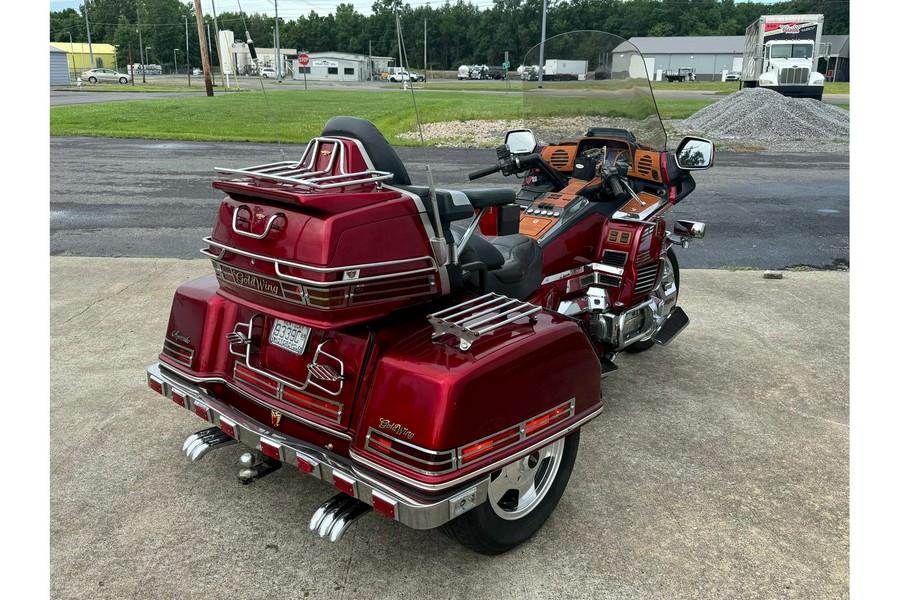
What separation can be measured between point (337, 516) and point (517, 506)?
84cm

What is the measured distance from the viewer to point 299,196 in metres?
2.43

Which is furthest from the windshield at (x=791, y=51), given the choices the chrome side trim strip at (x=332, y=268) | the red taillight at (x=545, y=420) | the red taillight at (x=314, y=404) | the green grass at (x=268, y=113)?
the red taillight at (x=314, y=404)

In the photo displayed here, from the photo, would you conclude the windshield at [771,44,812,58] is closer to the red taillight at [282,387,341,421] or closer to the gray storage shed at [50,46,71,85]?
the red taillight at [282,387,341,421]

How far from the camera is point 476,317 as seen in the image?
2742 mm

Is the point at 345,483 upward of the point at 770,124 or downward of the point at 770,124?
downward

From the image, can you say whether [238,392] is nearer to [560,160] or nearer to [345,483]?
[345,483]

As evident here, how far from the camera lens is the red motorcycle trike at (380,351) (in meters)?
2.46

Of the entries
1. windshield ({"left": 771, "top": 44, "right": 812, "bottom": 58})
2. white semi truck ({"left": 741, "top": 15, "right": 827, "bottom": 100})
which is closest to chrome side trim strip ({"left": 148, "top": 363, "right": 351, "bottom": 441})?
white semi truck ({"left": 741, "top": 15, "right": 827, "bottom": 100})

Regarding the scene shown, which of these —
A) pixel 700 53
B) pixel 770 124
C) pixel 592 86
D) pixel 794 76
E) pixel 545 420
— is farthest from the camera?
pixel 700 53

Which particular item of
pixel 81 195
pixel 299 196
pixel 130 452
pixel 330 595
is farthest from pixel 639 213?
pixel 81 195

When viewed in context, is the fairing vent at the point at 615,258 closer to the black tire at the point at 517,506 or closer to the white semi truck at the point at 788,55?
the black tire at the point at 517,506

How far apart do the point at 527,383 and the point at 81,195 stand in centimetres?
1065

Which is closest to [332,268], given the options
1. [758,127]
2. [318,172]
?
[318,172]

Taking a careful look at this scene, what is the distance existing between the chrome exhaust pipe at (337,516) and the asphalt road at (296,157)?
1.37m
